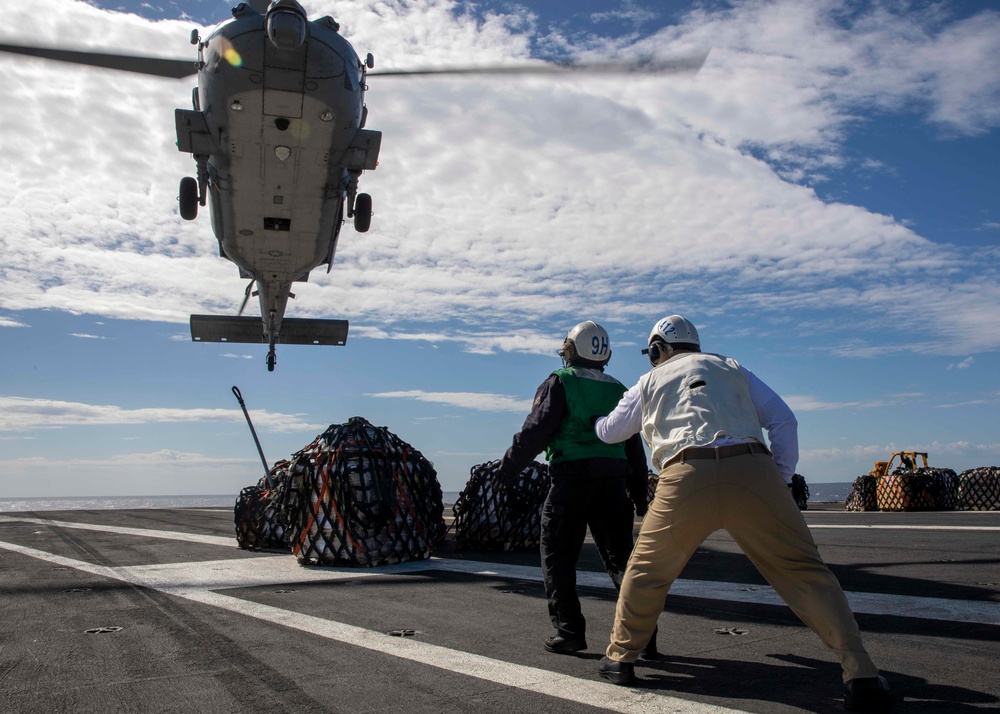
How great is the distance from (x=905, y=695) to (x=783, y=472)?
1.19 meters

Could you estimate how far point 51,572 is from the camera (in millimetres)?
9102

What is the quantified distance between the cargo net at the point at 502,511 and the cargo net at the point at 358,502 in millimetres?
996

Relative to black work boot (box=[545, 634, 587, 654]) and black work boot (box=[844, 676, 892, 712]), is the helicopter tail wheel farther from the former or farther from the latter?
black work boot (box=[844, 676, 892, 712])

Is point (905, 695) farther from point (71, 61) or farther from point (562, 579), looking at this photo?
point (71, 61)

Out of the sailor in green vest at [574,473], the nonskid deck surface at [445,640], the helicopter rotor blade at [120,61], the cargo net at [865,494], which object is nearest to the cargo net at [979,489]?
the cargo net at [865,494]

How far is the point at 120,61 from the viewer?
526 inches

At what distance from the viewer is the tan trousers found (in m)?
3.48

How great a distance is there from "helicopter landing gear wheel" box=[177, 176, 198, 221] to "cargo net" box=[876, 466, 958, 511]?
72.1ft

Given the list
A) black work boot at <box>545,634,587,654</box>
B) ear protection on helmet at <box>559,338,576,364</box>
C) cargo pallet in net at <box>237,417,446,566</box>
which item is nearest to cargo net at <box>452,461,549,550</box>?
cargo pallet in net at <box>237,417,446,566</box>

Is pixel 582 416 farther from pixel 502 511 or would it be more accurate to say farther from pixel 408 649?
pixel 502 511

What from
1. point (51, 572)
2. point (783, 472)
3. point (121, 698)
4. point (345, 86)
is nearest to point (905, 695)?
point (783, 472)

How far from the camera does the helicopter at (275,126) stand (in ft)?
40.7

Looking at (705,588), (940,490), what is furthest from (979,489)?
(705,588)

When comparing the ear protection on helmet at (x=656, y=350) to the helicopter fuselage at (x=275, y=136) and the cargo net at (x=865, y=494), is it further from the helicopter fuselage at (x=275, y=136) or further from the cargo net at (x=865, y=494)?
the cargo net at (x=865, y=494)
